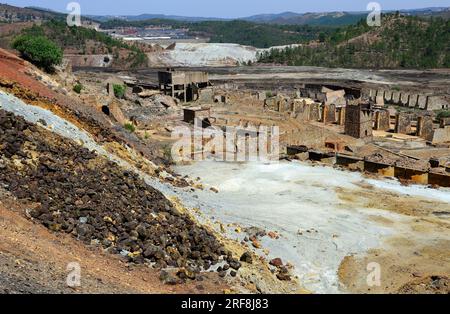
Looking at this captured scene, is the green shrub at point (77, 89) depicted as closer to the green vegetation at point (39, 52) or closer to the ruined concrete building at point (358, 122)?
the green vegetation at point (39, 52)

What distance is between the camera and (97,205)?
12.1 metres

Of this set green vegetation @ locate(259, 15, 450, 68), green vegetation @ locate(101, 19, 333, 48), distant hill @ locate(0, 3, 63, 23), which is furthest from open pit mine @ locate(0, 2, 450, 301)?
distant hill @ locate(0, 3, 63, 23)

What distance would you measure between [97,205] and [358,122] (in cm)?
2072

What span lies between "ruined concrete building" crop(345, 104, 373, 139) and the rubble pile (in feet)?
58.8

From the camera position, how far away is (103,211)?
11953 mm

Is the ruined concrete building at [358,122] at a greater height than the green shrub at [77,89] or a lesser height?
lesser

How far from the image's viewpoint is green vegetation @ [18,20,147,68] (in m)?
86.0

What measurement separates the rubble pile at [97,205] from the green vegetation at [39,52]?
1605cm

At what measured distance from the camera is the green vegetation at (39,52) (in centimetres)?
2961

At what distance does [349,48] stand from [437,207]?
70260mm

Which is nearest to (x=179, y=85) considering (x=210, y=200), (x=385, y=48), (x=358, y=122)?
(x=358, y=122)

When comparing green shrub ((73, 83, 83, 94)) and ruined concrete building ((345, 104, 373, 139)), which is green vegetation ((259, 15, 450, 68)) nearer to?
ruined concrete building ((345, 104, 373, 139))

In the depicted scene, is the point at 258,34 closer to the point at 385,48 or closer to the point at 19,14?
the point at 19,14

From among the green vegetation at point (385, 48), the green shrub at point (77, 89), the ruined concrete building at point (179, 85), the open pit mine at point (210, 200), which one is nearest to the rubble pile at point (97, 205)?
the open pit mine at point (210, 200)
